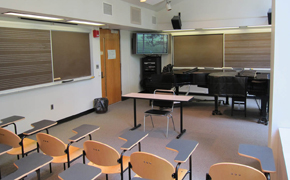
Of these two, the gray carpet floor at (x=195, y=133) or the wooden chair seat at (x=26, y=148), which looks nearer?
the wooden chair seat at (x=26, y=148)

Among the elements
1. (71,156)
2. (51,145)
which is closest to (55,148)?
(51,145)

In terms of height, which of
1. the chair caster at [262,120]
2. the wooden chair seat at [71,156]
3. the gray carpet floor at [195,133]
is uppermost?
the wooden chair seat at [71,156]

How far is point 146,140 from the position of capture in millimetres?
4578

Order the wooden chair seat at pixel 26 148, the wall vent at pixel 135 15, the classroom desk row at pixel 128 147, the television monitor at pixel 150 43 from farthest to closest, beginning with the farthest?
1. the television monitor at pixel 150 43
2. the wall vent at pixel 135 15
3. the wooden chair seat at pixel 26 148
4. the classroom desk row at pixel 128 147

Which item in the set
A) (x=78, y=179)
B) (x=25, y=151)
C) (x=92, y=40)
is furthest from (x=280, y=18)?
(x=92, y=40)

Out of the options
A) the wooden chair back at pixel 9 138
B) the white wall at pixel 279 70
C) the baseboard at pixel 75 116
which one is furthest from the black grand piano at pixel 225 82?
the wooden chair back at pixel 9 138

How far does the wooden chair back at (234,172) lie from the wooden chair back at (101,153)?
96 cm

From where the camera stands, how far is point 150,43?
8.10 metres

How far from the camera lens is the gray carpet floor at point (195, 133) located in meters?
3.67

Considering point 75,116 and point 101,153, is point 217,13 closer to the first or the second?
point 75,116

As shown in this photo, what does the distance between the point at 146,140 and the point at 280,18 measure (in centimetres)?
290

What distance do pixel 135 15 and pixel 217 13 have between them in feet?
8.61

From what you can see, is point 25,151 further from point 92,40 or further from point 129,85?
point 129,85

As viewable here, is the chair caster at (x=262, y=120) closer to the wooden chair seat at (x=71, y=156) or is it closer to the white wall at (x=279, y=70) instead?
the white wall at (x=279, y=70)
